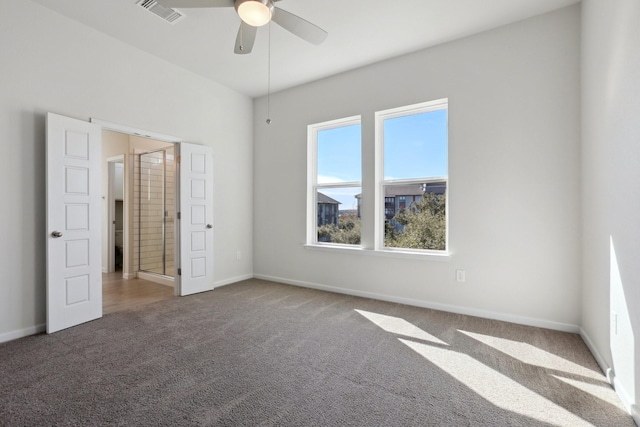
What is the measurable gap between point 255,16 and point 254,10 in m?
0.05

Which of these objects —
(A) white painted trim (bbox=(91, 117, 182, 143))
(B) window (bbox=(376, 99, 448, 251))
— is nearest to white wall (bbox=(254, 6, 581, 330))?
(B) window (bbox=(376, 99, 448, 251))

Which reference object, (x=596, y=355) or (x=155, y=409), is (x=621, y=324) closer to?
(x=596, y=355)

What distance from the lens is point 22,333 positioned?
2.77 m

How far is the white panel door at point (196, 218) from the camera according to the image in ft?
13.4

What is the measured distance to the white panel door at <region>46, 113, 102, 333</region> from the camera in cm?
284

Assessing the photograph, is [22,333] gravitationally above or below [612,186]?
below

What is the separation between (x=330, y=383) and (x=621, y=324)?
1852 millimetres

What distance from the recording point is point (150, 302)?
380 centimetres

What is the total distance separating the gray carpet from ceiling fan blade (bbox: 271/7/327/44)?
2594mm

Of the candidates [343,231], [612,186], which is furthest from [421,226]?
[612,186]

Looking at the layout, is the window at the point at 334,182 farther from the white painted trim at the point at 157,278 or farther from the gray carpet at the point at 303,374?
the white painted trim at the point at 157,278

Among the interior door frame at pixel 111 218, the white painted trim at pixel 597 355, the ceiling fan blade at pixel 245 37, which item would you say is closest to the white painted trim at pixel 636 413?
the white painted trim at pixel 597 355

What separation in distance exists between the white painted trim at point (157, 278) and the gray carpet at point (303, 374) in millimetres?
1414

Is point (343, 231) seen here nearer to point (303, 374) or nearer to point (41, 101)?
point (303, 374)
